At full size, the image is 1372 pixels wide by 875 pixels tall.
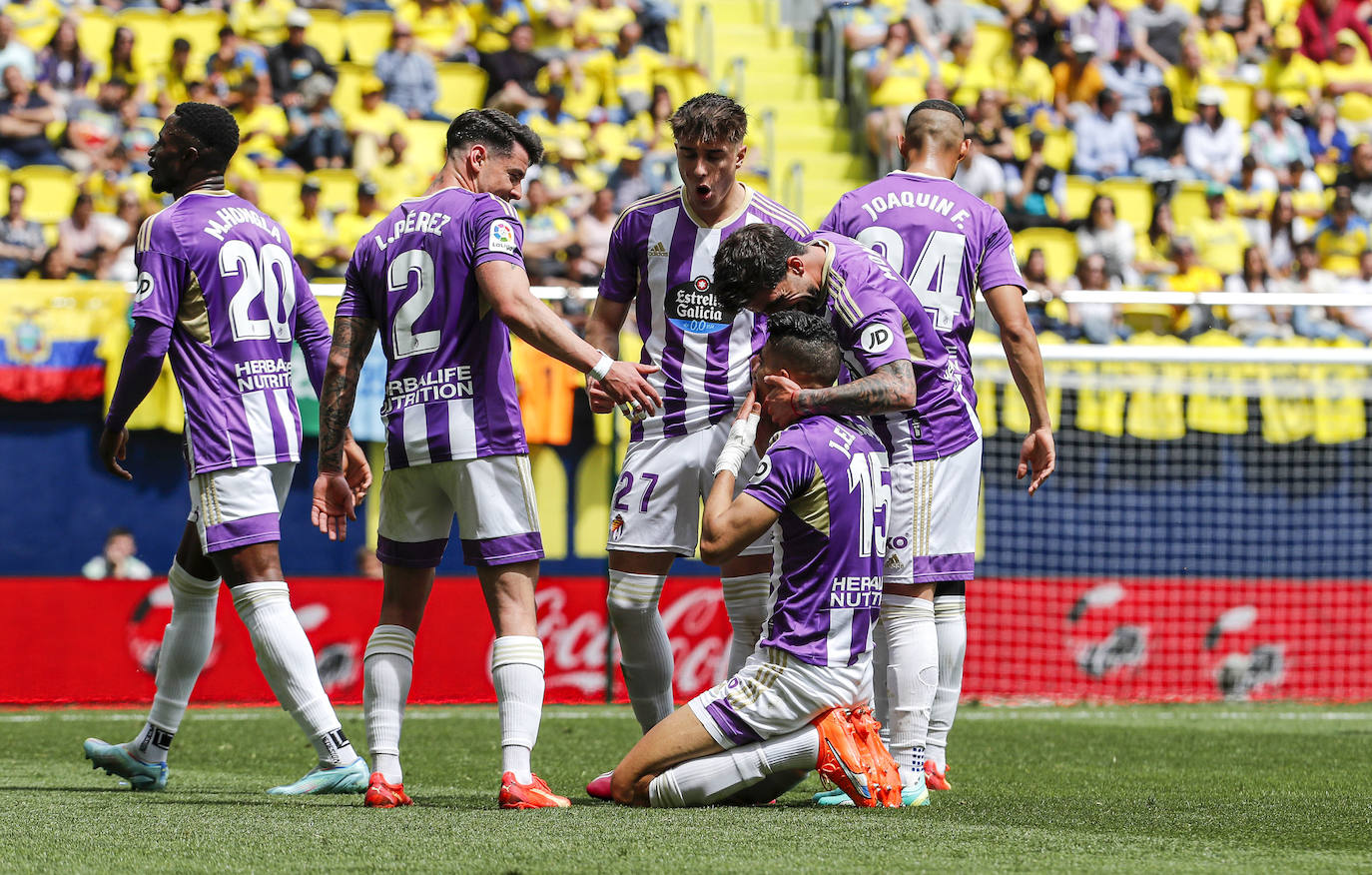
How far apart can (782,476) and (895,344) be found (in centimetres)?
60

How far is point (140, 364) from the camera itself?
17.7 ft

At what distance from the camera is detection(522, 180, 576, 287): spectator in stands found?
12469 mm

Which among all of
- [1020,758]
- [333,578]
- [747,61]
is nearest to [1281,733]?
[1020,758]

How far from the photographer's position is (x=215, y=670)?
966cm

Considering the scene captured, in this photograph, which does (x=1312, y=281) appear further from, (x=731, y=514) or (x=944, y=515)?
(x=731, y=514)

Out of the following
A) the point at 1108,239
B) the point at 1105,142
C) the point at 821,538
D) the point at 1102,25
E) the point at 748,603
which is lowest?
the point at 748,603

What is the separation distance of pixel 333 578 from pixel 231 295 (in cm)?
456

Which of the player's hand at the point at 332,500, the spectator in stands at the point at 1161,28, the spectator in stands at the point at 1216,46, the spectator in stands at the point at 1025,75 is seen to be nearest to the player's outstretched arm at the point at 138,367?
the player's hand at the point at 332,500

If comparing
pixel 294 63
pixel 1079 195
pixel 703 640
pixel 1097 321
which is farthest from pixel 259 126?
pixel 1079 195

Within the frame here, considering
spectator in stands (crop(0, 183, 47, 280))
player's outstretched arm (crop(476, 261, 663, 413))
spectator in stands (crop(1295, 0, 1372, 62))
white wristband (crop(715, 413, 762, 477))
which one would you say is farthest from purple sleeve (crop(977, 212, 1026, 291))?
spectator in stands (crop(1295, 0, 1372, 62))

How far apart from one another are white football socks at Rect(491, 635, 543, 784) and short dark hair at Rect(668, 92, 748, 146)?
1671 mm

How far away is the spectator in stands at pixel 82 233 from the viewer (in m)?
11.9

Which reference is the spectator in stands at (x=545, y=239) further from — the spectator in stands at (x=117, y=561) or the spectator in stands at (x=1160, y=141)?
the spectator in stands at (x=1160, y=141)

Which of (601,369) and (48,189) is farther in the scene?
(48,189)
